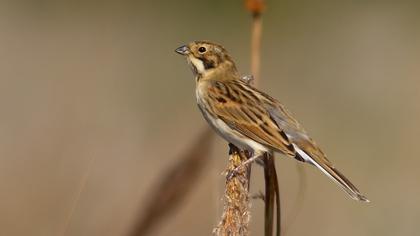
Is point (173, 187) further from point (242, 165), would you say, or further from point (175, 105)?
point (175, 105)

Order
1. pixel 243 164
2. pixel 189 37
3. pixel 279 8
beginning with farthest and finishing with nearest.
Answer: pixel 279 8
pixel 189 37
pixel 243 164

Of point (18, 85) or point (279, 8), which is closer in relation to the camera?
point (18, 85)

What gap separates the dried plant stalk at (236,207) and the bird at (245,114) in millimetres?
847

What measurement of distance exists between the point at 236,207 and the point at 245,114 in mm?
1557

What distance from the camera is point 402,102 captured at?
33.9ft

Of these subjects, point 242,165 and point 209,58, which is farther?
point 209,58

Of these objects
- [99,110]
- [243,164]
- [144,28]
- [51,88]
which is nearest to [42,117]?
[99,110]

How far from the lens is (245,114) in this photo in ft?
16.4

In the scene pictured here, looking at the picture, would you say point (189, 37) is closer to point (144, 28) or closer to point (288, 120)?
point (144, 28)

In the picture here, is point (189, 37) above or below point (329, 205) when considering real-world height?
above

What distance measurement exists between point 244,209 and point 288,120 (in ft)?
4.84

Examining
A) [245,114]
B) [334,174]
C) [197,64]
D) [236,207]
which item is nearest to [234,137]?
[245,114]

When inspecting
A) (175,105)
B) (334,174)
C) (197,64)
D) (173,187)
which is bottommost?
(334,174)

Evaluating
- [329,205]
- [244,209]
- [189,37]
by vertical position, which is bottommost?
[329,205]
